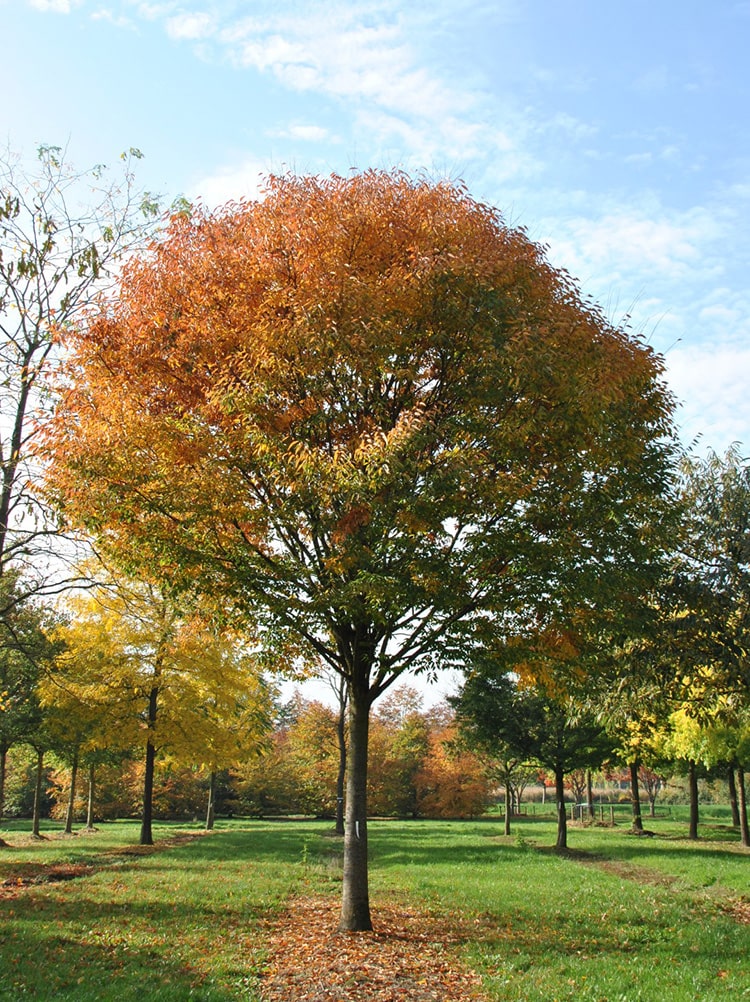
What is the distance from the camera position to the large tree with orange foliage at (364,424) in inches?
353

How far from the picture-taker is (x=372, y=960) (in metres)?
8.59

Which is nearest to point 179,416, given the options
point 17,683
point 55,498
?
point 55,498

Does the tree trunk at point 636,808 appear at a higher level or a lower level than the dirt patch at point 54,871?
lower

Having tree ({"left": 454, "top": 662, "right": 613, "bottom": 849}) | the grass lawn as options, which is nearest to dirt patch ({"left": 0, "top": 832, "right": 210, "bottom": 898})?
the grass lawn

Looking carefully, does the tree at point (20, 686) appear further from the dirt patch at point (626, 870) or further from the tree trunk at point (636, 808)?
the tree trunk at point (636, 808)

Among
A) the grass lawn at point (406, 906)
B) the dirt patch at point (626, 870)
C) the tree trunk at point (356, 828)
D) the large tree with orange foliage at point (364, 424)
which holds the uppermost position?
the large tree with orange foliage at point (364, 424)

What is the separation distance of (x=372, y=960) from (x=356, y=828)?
214 centimetres

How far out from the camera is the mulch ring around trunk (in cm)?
735

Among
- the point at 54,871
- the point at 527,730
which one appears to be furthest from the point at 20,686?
the point at 527,730

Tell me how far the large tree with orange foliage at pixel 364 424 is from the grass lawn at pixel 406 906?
245cm

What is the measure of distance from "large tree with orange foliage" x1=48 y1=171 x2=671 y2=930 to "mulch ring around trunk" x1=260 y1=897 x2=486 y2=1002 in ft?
2.47

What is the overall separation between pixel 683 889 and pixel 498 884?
390 cm

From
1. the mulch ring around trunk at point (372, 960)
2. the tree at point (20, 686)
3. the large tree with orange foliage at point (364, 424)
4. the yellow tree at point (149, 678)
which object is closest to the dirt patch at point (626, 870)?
the mulch ring around trunk at point (372, 960)

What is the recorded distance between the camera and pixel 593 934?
9.93 m
